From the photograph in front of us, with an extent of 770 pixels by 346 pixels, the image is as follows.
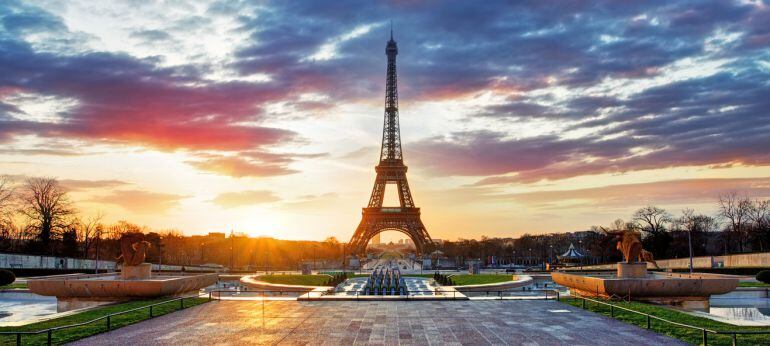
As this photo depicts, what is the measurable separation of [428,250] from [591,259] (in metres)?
39.1

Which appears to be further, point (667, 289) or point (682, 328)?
point (667, 289)

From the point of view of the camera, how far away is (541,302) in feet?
90.4

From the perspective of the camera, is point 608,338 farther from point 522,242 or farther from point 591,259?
point 522,242

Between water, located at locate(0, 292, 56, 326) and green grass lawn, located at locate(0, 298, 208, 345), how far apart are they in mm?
2117

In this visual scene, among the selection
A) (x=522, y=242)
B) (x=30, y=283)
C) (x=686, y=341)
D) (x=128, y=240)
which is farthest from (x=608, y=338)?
(x=522, y=242)

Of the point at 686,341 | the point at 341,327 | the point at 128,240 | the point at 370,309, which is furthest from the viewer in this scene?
the point at 128,240

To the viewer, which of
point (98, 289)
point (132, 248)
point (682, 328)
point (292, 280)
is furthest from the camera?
point (292, 280)

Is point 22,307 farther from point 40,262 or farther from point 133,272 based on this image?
point 40,262

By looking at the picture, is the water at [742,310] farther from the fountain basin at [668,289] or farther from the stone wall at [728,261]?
the stone wall at [728,261]

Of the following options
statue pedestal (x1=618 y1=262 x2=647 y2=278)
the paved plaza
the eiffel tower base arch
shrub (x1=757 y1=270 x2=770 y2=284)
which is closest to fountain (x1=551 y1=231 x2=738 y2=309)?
statue pedestal (x1=618 y1=262 x2=647 y2=278)

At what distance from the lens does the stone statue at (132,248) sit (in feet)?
97.5

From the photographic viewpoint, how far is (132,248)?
2980 cm

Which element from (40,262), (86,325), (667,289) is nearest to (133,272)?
(86,325)

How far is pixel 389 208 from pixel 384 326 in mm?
86873
